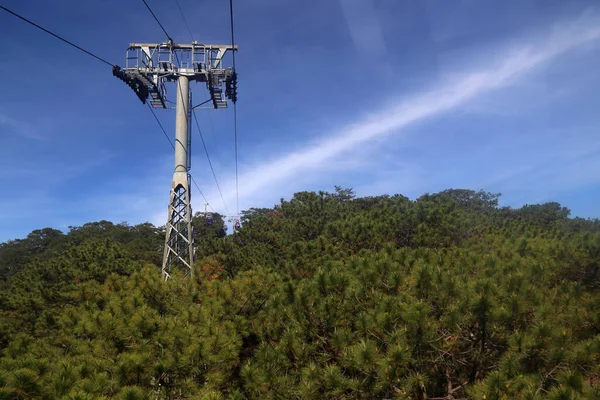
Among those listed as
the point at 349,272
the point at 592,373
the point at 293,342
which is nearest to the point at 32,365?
the point at 293,342

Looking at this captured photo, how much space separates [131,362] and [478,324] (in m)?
3.63

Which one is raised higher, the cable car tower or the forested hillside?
the cable car tower

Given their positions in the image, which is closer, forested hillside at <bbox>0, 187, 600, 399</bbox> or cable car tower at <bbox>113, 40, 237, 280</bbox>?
forested hillside at <bbox>0, 187, 600, 399</bbox>

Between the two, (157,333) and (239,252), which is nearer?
(157,333)

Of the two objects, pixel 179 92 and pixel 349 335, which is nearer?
pixel 349 335

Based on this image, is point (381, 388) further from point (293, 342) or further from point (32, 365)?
point (32, 365)

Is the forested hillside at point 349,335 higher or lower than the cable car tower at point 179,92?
lower

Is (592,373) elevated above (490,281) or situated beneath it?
situated beneath

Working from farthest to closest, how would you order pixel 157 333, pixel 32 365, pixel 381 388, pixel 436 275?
1. pixel 157 333
2. pixel 436 275
3. pixel 381 388
4. pixel 32 365

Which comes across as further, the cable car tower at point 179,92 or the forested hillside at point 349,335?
the cable car tower at point 179,92

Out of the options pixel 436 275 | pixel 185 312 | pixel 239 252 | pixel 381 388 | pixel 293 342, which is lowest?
pixel 381 388

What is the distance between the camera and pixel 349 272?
5.03 meters

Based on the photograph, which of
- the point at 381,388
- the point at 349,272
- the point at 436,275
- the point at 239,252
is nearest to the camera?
the point at 381,388

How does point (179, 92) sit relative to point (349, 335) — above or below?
above
